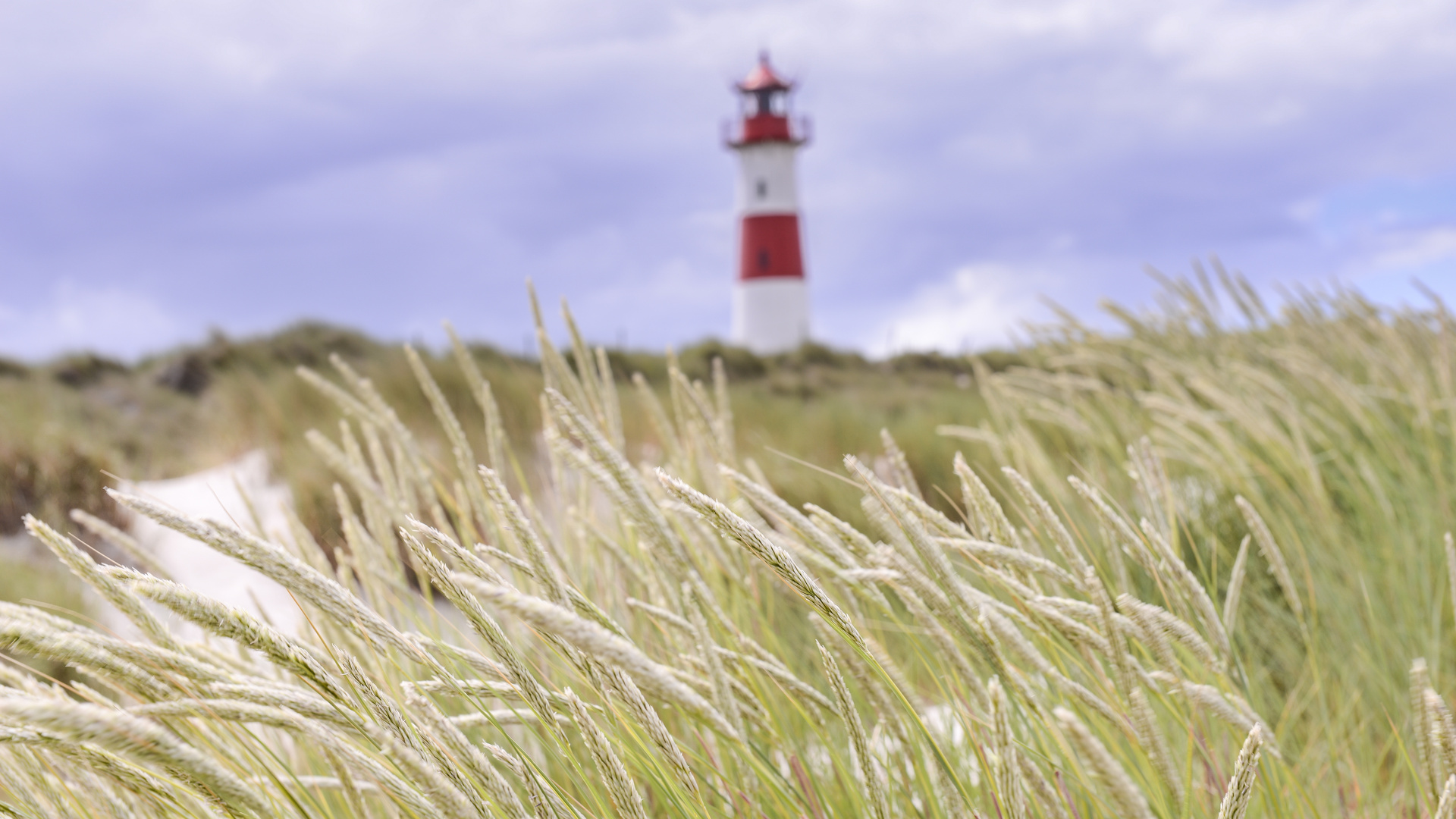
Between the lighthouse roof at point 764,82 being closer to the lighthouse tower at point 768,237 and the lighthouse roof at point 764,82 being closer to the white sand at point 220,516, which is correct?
the lighthouse tower at point 768,237

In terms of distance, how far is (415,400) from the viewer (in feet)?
23.3

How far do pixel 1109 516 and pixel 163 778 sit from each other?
90 centimetres

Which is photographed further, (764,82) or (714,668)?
(764,82)

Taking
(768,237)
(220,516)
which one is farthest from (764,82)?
(220,516)

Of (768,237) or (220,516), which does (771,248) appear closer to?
(768,237)

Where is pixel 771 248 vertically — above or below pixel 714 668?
above

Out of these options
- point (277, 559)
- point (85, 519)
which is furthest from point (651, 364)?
point (277, 559)

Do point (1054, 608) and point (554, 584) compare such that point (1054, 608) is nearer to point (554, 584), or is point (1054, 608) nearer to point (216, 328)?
point (554, 584)

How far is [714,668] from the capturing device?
0.90 m

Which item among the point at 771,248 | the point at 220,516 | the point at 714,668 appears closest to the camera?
the point at 714,668

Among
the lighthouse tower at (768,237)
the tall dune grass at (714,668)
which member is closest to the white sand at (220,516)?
the tall dune grass at (714,668)

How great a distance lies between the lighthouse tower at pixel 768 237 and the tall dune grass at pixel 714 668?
66.0 ft

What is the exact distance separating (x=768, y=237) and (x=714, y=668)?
74.2 ft

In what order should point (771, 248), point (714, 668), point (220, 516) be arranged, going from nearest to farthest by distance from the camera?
point (714, 668), point (220, 516), point (771, 248)
